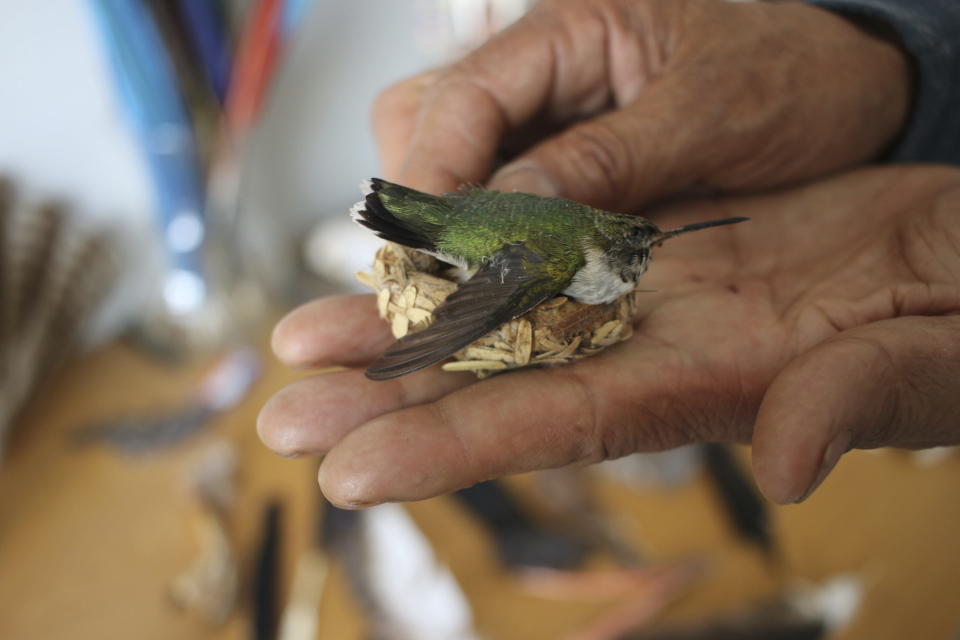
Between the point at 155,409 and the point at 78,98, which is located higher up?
the point at 78,98

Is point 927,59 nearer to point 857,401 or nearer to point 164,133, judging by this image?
point 857,401

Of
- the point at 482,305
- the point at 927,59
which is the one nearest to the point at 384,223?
the point at 482,305

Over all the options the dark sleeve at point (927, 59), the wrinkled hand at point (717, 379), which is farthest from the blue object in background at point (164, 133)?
the dark sleeve at point (927, 59)

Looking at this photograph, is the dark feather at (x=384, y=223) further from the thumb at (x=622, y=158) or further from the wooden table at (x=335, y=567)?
the wooden table at (x=335, y=567)

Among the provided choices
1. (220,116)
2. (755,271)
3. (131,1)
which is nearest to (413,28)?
(220,116)

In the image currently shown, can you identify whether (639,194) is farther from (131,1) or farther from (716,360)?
(131,1)

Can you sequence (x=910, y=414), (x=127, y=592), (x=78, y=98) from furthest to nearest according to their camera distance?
(x=78, y=98), (x=127, y=592), (x=910, y=414)

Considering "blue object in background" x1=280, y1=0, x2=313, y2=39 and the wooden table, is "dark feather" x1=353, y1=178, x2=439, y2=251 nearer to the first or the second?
the wooden table
